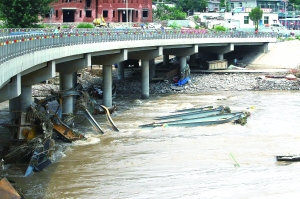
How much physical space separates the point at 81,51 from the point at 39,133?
9.25 m

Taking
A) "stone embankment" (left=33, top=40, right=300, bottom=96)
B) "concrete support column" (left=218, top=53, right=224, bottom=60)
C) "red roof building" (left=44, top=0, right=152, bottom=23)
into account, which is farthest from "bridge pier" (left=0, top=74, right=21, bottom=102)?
"red roof building" (left=44, top=0, right=152, bottom=23)

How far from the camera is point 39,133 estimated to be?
33656 millimetres

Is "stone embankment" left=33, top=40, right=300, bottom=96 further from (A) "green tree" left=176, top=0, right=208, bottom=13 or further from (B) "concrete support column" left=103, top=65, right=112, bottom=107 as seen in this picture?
(A) "green tree" left=176, top=0, right=208, bottom=13

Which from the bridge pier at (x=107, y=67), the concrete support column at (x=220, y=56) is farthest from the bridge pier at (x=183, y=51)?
the bridge pier at (x=107, y=67)

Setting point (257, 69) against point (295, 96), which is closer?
point (295, 96)

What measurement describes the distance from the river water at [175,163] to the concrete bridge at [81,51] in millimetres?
3772

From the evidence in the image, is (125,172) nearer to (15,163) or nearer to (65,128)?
(15,163)

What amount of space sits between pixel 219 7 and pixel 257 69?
7467 cm

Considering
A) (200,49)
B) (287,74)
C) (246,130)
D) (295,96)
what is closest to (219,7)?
(200,49)

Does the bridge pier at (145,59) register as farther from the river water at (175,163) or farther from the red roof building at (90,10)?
the red roof building at (90,10)

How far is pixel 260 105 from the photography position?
52.0m

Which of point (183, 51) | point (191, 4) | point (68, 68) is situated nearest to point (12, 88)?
point (68, 68)

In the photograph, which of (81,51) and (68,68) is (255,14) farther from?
(81,51)

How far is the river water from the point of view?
27.3m
